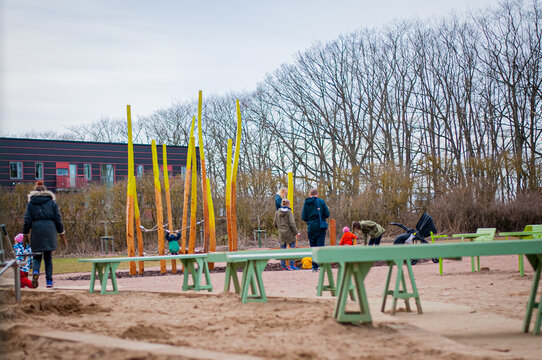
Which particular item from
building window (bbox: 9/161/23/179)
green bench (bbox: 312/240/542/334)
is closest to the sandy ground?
green bench (bbox: 312/240/542/334)

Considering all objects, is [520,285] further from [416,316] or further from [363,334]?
[363,334]

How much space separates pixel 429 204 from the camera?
30531 mm

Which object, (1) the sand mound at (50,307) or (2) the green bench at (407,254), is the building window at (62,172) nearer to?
(1) the sand mound at (50,307)

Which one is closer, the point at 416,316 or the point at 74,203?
the point at 416,316

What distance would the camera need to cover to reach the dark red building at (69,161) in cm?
4478

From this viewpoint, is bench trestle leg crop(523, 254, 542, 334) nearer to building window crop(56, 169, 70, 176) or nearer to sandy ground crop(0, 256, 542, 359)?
sandy ground crop(0, 256, 542, 359)

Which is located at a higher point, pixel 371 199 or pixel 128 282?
pixel 371 199

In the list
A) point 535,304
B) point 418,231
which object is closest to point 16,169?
point 418,231

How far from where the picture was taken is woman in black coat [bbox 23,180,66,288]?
10.4 m

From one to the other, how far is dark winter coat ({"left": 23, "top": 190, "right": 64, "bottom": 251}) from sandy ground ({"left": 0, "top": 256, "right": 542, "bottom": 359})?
1.77 meters

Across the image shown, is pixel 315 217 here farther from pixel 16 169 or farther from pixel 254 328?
pixel 16 169

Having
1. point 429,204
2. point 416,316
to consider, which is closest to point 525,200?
point 429,204

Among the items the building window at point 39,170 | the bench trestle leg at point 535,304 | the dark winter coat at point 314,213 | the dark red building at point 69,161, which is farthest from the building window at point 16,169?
the bench trestle leg at point 535,304

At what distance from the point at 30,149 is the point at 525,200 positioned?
31120mm
